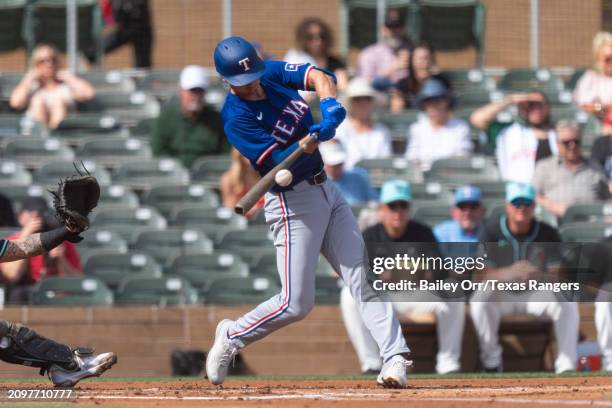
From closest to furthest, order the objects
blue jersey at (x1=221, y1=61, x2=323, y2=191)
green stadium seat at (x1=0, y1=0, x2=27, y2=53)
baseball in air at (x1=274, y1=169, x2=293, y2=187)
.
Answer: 1. baseball in air at (x1=274, y1=169, x2=293, y2=187)
2. blue jersey at (x1=221, y1=61, x2=323, y2=191)
3. green stadium seat at (x1=0, y1=0, x2=27, y2=53)

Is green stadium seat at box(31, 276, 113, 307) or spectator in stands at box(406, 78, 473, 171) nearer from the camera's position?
green stadium seat at box(31, 276, 113, 307)

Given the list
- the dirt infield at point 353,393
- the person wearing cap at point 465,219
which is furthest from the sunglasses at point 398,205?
the dirt infield at point 353,393

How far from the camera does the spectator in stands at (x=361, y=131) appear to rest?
10.8 meters

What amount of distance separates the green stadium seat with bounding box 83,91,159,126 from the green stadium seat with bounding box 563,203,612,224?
3.98 metres

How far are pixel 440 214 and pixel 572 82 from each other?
8.85 ft

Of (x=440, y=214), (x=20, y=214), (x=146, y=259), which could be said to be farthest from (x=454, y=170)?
(x=20, y=214)

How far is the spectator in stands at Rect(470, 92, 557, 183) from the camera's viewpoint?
1051 centimetres

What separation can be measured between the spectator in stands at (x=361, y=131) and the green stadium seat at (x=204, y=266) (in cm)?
139

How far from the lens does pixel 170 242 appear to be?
10281 mm

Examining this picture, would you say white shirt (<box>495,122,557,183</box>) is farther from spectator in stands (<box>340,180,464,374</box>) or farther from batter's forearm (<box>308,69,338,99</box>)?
batter's forearm (<box>308,69,338,99</box>)

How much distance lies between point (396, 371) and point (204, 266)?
3661 mm

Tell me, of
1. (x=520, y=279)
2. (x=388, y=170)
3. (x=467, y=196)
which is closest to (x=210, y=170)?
(x=388, y=170)

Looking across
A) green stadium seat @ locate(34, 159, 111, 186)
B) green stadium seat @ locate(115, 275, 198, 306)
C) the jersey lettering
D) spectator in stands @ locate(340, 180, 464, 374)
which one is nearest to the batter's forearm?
the jersey lettering

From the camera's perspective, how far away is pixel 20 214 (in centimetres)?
1010
